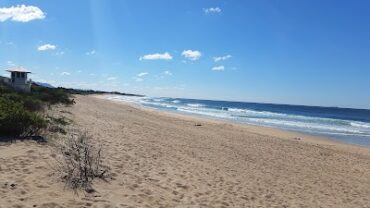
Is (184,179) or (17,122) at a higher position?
(17,122)

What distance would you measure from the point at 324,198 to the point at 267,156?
5.31m

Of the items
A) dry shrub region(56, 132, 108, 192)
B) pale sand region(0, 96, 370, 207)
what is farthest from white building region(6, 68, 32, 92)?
dry shrub region(56, 132, 108, 192)

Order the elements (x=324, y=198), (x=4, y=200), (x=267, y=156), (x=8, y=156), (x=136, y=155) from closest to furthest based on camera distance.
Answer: (x=4, y=200)
(x=8, y=156)
(x=324, y=198)
(x=136, y=155)
(x=267, y=156)

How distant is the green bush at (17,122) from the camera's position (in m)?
9.35

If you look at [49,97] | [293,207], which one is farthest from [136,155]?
[49,97]

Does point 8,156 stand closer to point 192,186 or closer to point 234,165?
point 192,186

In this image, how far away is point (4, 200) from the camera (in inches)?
224

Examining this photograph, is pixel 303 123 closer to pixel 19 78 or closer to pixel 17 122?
pixel 19 78

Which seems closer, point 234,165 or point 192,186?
point 192,186

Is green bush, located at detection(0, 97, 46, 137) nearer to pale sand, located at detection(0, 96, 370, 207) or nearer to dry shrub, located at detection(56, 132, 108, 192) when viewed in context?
pale sand, located at detection(0, 96, 370, 207)

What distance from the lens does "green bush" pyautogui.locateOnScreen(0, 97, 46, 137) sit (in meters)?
9.35

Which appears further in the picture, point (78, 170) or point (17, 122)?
point (17, 122)

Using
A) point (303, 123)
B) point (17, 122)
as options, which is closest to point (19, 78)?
point (17, 122)

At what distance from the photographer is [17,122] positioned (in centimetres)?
949
